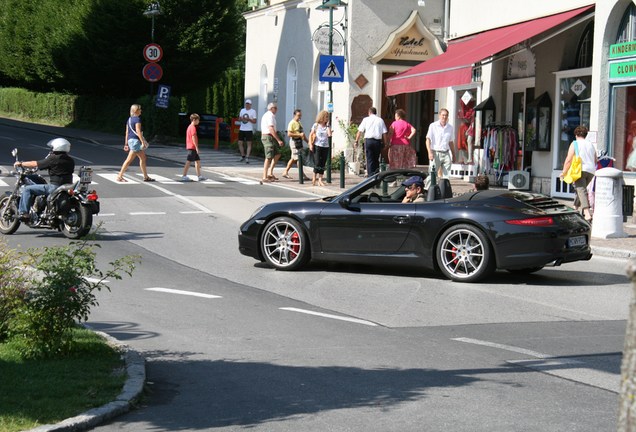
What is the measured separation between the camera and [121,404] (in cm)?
643

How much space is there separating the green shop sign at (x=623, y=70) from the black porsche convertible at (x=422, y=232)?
7.64 metres

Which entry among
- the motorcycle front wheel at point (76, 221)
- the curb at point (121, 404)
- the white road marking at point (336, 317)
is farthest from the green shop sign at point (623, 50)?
the curb at point (121, 404)

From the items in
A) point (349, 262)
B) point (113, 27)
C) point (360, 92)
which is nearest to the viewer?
point (349, 262)

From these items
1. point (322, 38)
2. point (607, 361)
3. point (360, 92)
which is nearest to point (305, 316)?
point (607, 361)

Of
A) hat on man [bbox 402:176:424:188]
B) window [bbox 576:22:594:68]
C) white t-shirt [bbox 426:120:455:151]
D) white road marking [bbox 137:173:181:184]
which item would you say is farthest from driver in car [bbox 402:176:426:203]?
white road marking [bbox 137:173:181:184]

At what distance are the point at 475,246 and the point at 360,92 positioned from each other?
19528 millimetres

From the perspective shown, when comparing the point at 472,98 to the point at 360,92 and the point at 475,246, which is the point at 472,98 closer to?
the point at 360,92

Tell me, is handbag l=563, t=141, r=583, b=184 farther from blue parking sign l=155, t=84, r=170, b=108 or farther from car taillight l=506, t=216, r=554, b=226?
blue parking sign l=155, t=84, r=170, b=108

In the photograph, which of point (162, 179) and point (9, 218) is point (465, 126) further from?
point (9, 218)

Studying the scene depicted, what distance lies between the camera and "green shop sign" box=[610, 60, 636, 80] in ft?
63.7

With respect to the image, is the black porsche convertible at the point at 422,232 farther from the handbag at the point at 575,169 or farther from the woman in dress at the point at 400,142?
the woman in dress at the point at 400,142

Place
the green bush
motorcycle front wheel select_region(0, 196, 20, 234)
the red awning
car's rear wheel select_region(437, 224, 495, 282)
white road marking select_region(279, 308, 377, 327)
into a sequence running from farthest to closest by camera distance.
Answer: the red awning < motorcycle front wheel select_region(0, 196, 20, 234) < car's rear wheel select_region(437, 224, 495, 282) < white road marking select_region(279, 308, 377, 327) < the green bush

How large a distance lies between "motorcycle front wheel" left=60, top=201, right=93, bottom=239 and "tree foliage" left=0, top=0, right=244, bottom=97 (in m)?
32.0

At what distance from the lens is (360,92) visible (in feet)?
103
